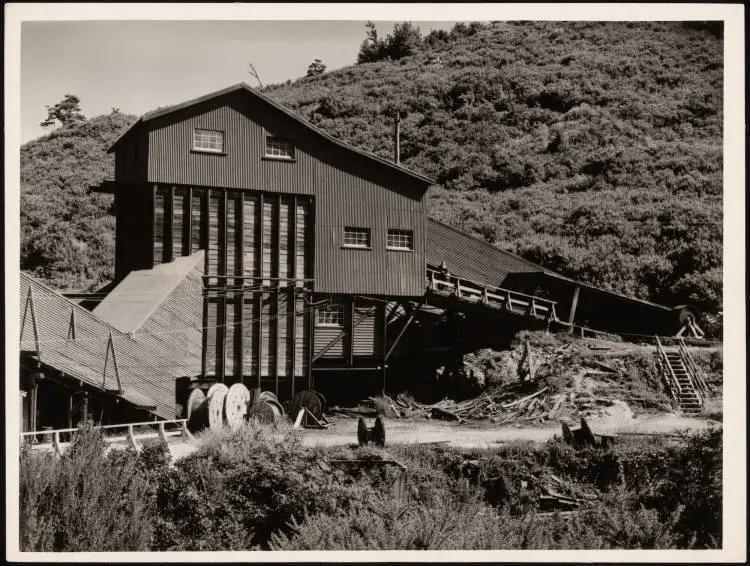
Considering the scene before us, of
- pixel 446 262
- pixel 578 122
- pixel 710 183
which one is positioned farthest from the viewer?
pixel 578 122

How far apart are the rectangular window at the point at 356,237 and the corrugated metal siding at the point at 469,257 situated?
128 inches

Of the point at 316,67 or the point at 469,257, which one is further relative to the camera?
the point at 316,67

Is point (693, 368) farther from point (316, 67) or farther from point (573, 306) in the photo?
point (316, 67)

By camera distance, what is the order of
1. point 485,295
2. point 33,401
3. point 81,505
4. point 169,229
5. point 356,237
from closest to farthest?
point 81,505, point 33,401, point 169,229, point 356,237, point 485,295

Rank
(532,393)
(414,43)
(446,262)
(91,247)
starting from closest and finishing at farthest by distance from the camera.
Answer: (532,393)
(446,262)
(91,247)
(414,43)

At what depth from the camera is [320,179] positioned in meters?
26.7

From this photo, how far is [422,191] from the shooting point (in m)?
27.9

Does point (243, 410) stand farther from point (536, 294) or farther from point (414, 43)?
point (414, 43)

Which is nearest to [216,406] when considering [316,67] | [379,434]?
[379,434]

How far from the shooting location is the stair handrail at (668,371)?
24531 mm

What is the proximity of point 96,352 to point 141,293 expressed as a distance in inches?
112

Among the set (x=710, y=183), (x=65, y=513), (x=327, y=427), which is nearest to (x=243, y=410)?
(x=327, y=427)

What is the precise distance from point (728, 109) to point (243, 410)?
42.2 ft

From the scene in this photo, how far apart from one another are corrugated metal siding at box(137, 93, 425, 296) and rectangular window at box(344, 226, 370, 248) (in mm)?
171
